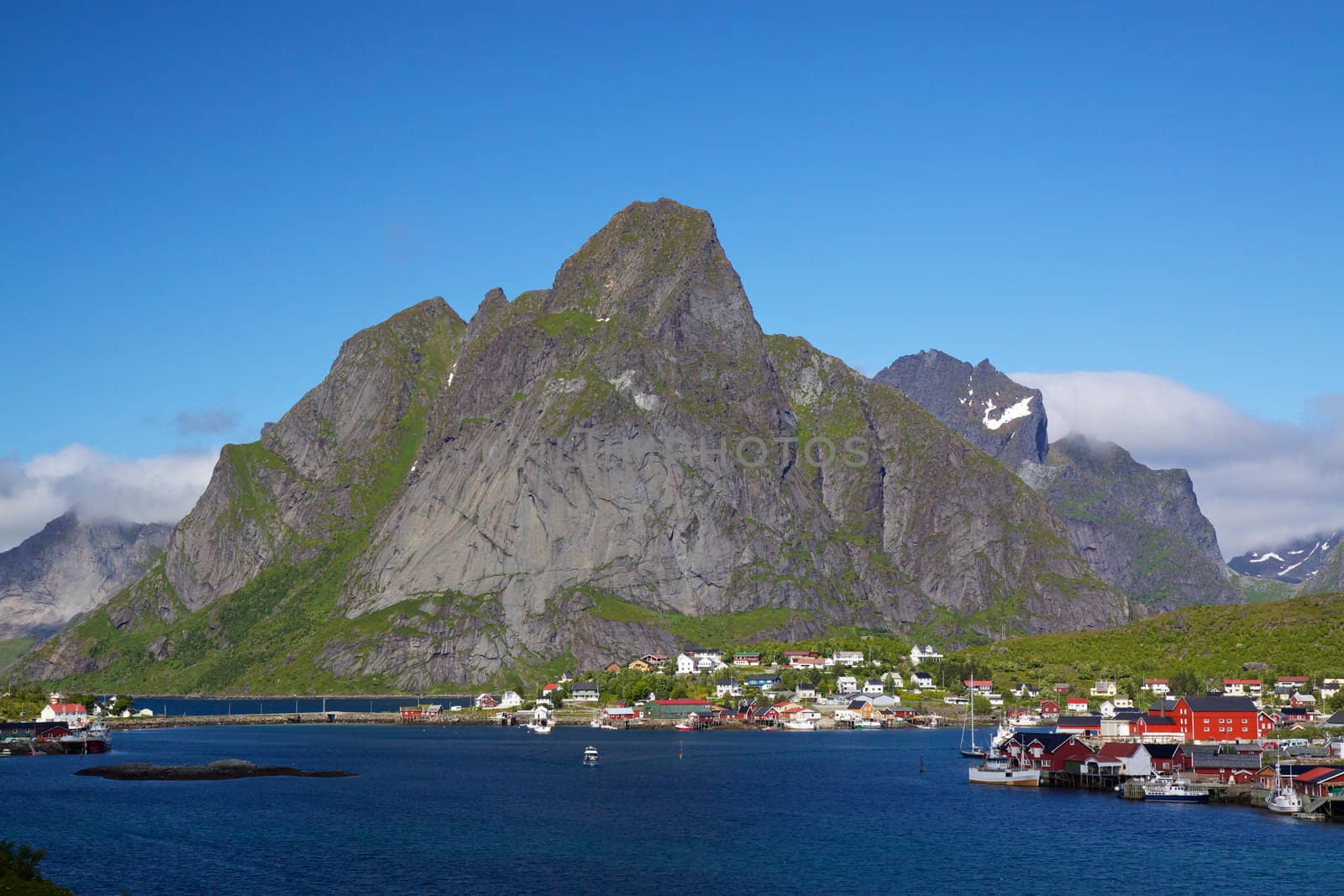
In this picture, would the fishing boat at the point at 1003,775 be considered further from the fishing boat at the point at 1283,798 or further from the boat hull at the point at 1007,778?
the fishing boat at the point at 1283,798

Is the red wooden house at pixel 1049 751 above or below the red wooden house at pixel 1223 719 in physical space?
below

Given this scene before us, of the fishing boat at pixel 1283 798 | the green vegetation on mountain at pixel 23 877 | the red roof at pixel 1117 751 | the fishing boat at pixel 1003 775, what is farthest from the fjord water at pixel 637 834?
the green vegetation on mountain at pixel 23 877

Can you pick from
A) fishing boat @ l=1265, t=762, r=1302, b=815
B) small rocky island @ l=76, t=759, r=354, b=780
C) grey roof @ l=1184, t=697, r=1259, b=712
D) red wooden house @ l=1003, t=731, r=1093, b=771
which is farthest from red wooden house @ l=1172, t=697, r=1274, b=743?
small rocky island @ l=76, t=759, r=354, b=780

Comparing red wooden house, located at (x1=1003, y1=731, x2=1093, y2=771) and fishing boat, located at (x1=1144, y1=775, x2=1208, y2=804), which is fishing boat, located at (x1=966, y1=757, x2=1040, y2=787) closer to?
red wooden house, located at (x1=1003, y1=731, x2=1093, y2=771)

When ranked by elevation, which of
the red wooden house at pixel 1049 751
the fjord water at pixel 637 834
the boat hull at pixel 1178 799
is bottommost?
the fjord water at pixel 637 834

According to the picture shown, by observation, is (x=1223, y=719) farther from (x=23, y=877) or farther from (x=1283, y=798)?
(x=23, y=877)

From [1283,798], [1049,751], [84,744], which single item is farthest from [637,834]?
[84,744]
